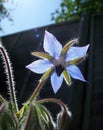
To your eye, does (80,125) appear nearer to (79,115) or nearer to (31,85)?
(79,115)

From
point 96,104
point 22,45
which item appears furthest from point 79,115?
point 22,45

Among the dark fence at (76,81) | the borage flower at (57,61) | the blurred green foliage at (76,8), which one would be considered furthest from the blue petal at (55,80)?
the blurred green foliage at (76,8)

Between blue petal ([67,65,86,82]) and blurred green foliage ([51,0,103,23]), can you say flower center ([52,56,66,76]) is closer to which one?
blue petal ([67,65,86,82])

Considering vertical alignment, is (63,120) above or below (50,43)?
below

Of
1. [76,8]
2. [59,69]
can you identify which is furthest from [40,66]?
[76,8]

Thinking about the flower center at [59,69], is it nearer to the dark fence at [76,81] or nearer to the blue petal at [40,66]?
the blue petal at [40,66]

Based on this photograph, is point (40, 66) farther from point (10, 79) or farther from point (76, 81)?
point (76, 81)
